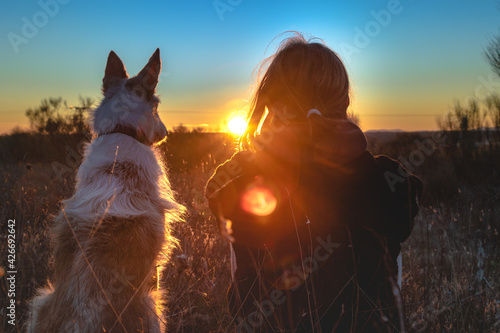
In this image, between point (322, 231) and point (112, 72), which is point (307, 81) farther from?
point (112, 72)

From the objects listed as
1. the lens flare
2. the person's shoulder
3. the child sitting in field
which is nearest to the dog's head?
the person's shoulder

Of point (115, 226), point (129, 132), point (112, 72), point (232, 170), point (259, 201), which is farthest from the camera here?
point (112, 72)

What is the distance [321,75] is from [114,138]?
1.64 metres

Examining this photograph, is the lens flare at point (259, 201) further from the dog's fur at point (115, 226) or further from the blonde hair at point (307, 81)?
the dog's fur at point (115, 226)

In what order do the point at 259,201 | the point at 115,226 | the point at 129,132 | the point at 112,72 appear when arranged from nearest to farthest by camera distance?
the point at 259,201, the point at 115,226, the point at 129,132, the point at 112,72

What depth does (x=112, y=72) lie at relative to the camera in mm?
3062

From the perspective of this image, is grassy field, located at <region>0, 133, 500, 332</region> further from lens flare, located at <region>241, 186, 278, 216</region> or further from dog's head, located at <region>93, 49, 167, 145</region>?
dog's head, located at <region>93, 49, 167, 145</region>

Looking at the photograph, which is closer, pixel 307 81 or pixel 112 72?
pixel 307 81

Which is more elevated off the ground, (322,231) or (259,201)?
(259,201)

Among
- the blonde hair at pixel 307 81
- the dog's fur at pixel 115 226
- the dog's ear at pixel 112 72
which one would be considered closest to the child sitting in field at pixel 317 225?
the blonde hair at pixel 307 81

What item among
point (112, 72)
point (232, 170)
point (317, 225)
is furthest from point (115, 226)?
point (112, 72)

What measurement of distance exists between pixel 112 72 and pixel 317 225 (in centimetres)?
228

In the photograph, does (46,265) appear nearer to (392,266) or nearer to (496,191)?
(392,266)

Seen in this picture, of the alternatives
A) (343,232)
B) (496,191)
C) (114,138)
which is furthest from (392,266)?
(496,191)
